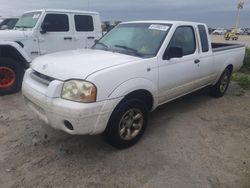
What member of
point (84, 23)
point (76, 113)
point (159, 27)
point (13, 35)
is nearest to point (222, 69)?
point (159, 27)

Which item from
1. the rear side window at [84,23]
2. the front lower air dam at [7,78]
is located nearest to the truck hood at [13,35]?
the front lower air dam at [7,78]

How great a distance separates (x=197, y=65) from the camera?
423 centimetres

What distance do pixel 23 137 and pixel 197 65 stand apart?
3214 millimetres

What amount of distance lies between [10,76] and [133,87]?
13.2 ft

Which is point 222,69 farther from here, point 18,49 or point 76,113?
point 18,49

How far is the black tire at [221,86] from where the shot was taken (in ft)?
18.0

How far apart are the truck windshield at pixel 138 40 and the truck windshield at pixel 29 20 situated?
2977mm

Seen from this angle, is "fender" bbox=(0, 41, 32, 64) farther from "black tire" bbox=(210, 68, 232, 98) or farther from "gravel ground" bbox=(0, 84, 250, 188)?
"black tire" bbox=(210, 68, 232, 98)

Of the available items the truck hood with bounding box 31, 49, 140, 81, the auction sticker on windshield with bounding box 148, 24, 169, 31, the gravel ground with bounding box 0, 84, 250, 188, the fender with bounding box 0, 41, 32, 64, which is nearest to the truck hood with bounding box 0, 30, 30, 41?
the fender with bounding box 0, 41, 32, 64

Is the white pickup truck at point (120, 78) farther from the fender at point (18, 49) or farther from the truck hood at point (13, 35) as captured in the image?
the truck hood at point (13, 35)

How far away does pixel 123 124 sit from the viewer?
10.4 ft

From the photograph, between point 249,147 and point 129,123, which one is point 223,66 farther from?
point 129,123

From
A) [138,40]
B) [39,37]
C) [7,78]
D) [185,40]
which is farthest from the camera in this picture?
[39,37]

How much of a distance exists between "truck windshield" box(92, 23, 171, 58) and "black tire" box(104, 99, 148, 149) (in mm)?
771
